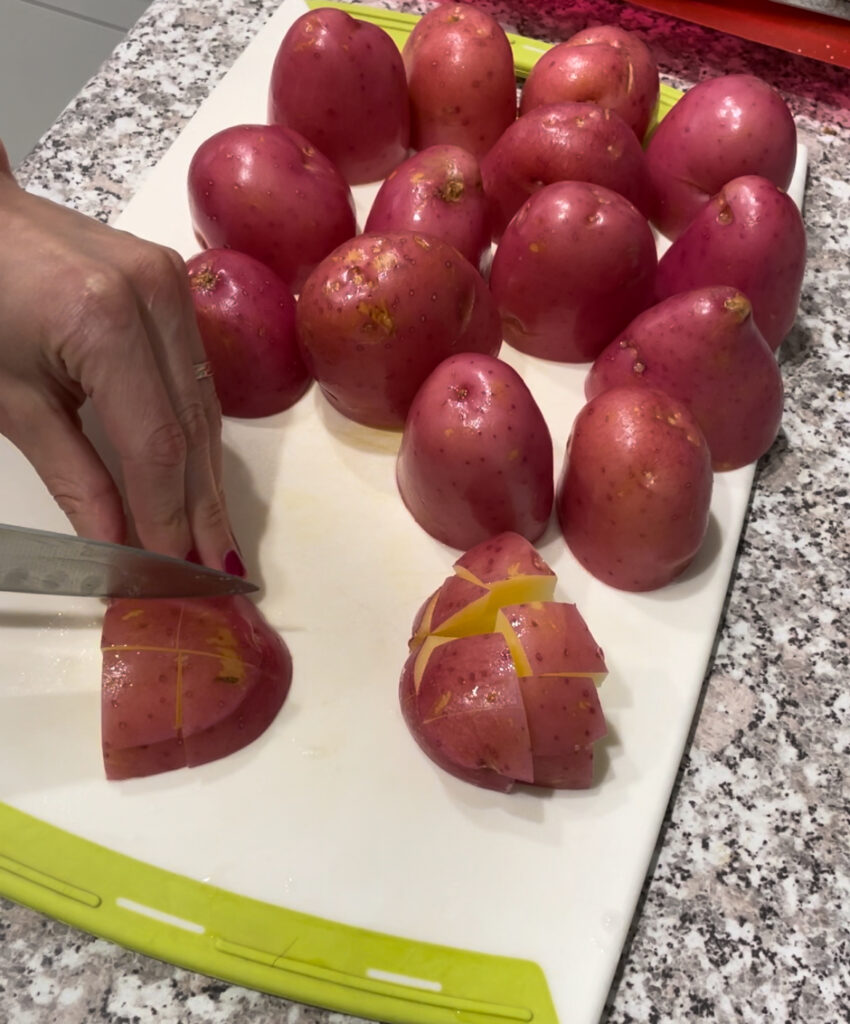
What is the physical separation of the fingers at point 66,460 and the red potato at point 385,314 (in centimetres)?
27

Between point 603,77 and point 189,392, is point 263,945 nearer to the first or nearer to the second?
point 189,392

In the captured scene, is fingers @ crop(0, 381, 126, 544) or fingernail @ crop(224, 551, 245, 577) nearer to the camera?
fingers @ crop(0, 381, 126, 544)

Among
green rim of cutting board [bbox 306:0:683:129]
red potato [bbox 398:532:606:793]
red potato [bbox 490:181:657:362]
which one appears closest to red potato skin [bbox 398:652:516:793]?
red potato [bbox 398:532:606:793]

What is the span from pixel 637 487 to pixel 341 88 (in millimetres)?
641

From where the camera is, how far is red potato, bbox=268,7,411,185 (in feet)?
3.77

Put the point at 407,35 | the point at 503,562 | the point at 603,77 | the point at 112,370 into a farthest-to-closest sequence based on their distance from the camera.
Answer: the point at 407,35, the point at 603,77, the point at 503,562, the point at 112,370

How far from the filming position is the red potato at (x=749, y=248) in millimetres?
1039

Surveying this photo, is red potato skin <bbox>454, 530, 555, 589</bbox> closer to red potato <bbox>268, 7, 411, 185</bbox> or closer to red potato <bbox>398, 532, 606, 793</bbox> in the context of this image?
red potato <bbox>398, 532, 606, 793</bbox>

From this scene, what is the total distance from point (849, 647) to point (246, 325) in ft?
2.34

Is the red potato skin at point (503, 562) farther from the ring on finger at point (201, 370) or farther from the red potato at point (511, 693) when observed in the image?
the ring on finger at point (201, 370)

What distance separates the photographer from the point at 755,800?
0.89 metres

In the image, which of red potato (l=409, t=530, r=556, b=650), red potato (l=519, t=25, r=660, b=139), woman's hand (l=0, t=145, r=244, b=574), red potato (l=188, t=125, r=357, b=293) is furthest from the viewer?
red potato (l=519, t=25, r=660, b=139)

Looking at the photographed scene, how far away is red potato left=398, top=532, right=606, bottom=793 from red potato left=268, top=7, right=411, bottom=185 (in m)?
0.65

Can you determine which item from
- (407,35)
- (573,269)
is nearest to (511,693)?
(573,269)
